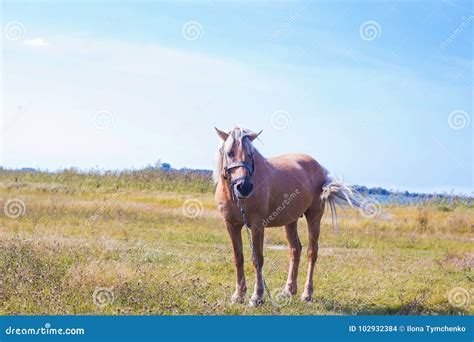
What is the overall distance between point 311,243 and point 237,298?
5.43 ft

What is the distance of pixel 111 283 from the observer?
7328mm

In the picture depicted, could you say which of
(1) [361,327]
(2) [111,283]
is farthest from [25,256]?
(1) [361,327]

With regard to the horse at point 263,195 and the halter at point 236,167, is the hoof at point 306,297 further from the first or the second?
the halter at point 236,167

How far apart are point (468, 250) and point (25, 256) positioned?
1007cm

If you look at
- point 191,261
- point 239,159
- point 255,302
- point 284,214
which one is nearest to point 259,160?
point 239,159

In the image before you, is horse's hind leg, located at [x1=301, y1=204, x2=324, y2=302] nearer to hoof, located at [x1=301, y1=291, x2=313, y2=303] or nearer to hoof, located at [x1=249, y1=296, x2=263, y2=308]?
hoof, located at [x1=301, y1=291, x2=313, y2=303]

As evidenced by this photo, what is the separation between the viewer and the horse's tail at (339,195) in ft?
27.5

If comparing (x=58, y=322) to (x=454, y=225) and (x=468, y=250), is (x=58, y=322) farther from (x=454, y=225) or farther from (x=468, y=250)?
(x=454, y=225)

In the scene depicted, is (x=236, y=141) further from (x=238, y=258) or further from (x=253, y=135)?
(x=238, y=258)

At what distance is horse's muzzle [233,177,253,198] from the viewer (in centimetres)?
630

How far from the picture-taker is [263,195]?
6.94m

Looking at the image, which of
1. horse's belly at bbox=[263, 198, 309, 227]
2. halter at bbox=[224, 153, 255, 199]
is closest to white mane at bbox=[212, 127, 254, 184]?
halter at bbox=[224, 153, 255, 199]

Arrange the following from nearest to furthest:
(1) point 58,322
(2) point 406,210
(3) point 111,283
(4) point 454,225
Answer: (1) point 58,322, (3) point 111,283, (4) point 454,225, (2) point 406,210

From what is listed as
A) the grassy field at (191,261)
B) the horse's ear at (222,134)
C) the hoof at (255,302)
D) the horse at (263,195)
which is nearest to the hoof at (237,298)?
the horse at (263,195)
